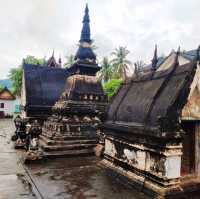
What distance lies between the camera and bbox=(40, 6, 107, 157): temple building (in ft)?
40.8

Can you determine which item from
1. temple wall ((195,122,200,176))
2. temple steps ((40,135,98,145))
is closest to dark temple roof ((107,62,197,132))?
temple wall ((195,122,200,176))

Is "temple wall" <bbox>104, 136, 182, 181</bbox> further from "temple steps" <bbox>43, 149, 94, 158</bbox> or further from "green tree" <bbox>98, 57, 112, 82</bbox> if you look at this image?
"green tree" <bbox>98, 57, 112, 82</bbox>

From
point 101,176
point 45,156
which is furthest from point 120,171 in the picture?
point 45,156

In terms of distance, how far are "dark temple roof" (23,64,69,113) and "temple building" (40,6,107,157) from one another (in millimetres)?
5000

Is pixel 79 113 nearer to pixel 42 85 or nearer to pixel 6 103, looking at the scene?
pixel 42 85

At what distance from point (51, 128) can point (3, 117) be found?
1381 inches

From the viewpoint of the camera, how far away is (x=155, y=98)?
7.12 meters

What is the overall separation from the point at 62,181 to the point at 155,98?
400 cm

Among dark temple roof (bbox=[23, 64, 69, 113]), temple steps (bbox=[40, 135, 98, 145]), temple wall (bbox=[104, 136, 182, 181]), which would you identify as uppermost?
dark temple roof (bbox=[23, 64, 69, 113])

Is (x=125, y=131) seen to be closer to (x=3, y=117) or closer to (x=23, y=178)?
(x=23, y=178)

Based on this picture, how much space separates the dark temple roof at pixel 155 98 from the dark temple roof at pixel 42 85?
11586 millimetres

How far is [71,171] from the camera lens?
8812 millimetres

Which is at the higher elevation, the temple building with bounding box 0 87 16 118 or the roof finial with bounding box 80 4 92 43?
the roof finial with bounding box 80 4 92 43

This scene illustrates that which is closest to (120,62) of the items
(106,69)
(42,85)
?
(106,69)
